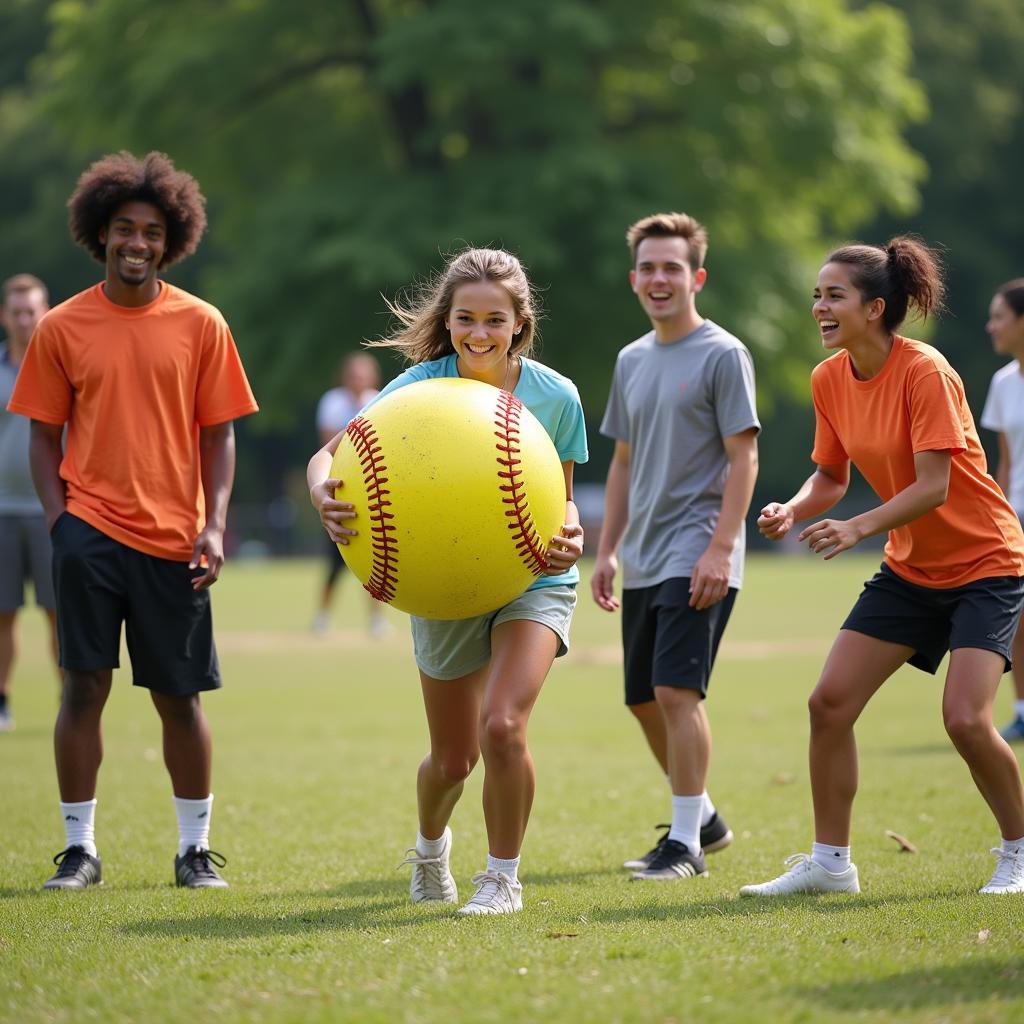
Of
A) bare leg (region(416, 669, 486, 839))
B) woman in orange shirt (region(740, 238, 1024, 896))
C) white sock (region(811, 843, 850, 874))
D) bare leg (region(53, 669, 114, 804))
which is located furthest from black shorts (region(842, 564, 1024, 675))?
bare leg (region(53, 669, 114, 804))

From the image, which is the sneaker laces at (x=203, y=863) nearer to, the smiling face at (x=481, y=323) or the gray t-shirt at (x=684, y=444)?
the gray t-shirt at (x=684, y=444)

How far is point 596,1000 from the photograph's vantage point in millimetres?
4191

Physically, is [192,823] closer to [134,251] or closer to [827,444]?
[134,251]

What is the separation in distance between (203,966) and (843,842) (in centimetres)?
249

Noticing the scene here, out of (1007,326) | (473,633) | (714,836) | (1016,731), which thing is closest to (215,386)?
(473,633)

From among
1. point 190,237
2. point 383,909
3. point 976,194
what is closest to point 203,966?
point 383,909

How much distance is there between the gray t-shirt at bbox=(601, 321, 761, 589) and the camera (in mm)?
6824

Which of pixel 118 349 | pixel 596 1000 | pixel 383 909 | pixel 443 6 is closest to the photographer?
pixel 596 1000

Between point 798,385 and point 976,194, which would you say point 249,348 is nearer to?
point 798,385

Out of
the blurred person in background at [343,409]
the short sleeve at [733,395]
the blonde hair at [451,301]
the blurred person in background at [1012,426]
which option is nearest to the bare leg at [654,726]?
the short sleeve at [733,395]

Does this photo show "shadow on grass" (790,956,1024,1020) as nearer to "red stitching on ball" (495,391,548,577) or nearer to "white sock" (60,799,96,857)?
"red stitching on ball" (495,391,548,577)

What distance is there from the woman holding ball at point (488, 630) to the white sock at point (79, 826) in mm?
1378

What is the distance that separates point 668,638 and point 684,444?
864 mm

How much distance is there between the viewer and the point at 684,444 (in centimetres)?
691
